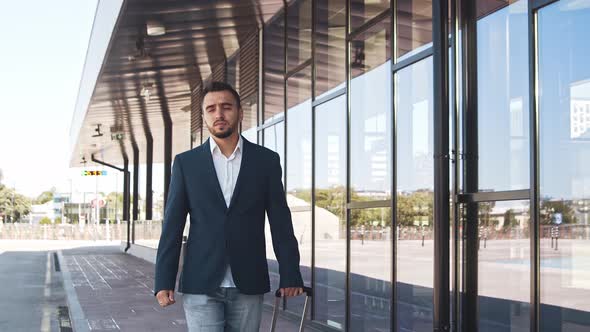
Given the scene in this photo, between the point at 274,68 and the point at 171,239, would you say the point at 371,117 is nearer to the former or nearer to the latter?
the point at 274,68

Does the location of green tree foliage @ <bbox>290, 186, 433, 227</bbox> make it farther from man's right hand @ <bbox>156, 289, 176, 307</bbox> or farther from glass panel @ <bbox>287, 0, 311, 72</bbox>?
man's right hand @ <bbox>156, 289, 176, 307</bbox>

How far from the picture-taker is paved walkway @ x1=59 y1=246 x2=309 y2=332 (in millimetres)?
9547

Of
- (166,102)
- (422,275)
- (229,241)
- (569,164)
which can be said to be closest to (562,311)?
(569,164)

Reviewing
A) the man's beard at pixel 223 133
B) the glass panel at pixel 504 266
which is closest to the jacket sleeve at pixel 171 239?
the man's beard at pixel 223 133

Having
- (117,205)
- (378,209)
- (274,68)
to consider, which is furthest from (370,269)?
(117,205)

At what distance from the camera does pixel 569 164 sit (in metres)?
4.63

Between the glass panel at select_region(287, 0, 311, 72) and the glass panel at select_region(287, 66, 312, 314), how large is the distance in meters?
0.20

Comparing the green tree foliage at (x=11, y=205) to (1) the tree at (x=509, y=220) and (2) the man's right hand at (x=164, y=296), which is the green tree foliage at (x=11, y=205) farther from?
(2) the man's right hand at (x=164, y=296)

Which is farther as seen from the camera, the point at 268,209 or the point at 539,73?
the point at 539,73

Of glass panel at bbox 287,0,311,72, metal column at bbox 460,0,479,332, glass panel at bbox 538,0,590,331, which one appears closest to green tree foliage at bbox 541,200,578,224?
glass panel at bbox 538,0,590,331

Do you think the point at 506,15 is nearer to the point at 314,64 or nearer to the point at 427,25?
the point at 427,25

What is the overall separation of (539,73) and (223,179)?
2328 mm

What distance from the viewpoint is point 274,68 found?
11055 mm

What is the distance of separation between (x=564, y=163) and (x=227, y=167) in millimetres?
2138
